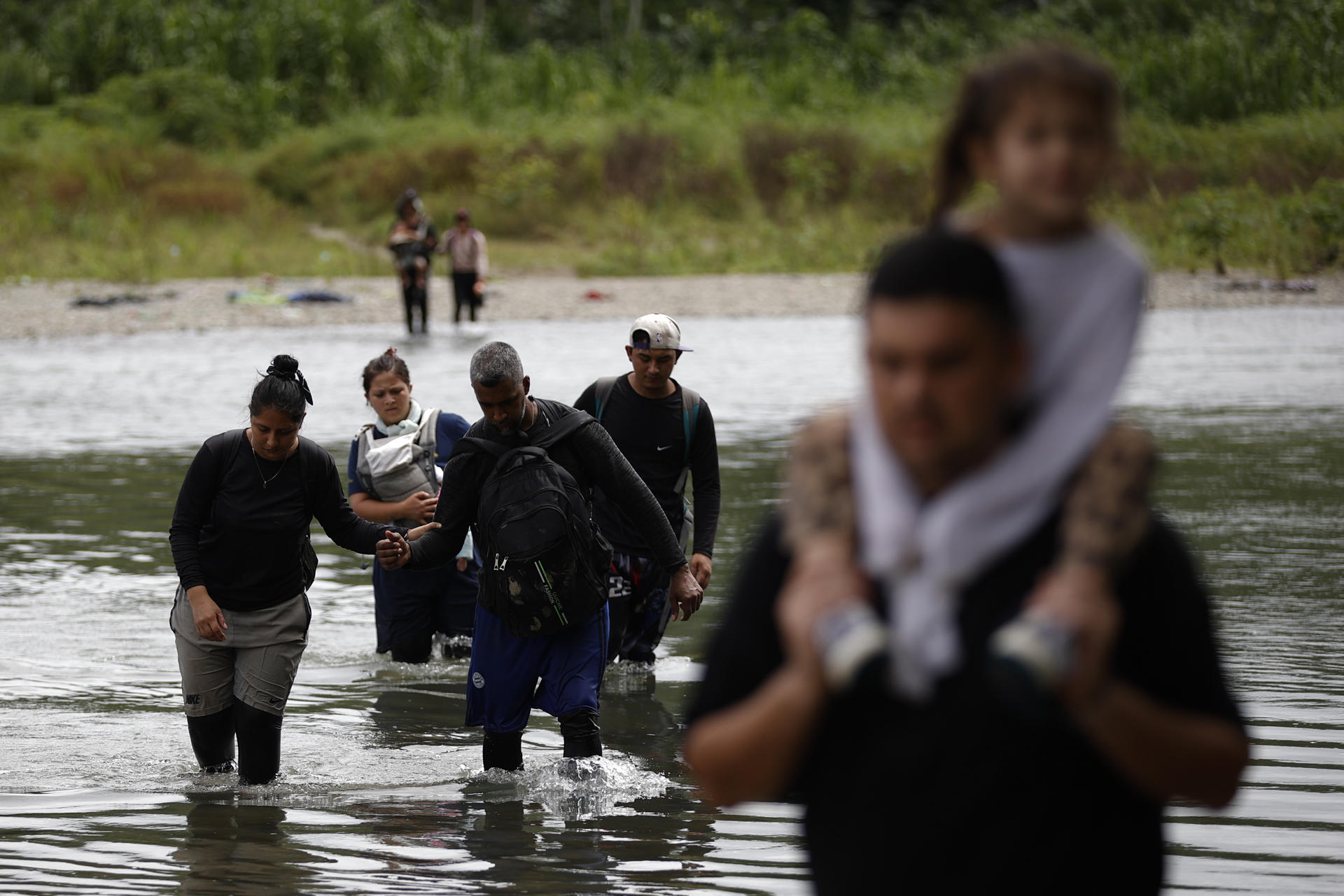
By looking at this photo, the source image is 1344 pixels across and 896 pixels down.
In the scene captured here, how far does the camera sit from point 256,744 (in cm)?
616

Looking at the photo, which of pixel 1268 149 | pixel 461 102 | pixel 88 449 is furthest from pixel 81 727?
pixel 461 102

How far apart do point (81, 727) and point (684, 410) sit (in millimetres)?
2910

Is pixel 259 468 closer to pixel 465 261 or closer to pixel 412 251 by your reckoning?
pixel 412 251

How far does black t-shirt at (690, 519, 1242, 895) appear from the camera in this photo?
1901 millimetres

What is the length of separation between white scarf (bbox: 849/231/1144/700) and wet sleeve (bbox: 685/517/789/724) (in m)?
0.15

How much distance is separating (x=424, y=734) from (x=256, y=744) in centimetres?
122

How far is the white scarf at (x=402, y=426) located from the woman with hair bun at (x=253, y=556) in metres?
1.68

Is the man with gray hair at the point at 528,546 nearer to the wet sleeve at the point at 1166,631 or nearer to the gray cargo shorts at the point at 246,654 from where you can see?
the gray cargo shorts at the point at 246,654

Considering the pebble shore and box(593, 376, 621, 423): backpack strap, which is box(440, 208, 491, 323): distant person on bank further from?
box(593, 376, 621, 423): backpack strap

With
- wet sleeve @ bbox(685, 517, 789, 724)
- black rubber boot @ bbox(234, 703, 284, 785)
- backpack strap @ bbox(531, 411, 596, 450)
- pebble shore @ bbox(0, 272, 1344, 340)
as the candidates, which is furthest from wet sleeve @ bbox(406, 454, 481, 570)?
pebble shore @ bbox(0, 272, 1344, 340)

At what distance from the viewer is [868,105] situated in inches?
1977

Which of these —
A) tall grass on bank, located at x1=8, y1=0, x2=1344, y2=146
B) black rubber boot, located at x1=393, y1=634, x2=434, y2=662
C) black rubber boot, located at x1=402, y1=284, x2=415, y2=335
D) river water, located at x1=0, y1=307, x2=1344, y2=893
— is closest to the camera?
river water, located at x1=0, y1=307, x2=1344, y2=893

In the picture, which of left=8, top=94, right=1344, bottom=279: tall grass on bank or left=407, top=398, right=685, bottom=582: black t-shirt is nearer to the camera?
left=407, top=398, right=685, bottom=582: black t-shirt

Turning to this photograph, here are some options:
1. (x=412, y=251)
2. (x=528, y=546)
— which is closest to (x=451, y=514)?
(x=528, y=546)
